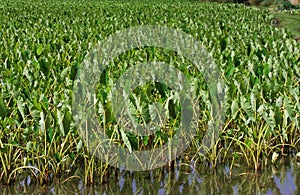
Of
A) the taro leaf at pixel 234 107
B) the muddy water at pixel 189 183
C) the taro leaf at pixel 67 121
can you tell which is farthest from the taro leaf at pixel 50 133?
the taro leaf at pixel 234 107

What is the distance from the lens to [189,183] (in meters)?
5.56

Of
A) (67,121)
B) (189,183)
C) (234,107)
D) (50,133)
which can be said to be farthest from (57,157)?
(234,107)

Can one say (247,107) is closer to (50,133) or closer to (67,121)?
(67,121)

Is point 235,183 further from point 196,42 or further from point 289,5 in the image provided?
point 289,5

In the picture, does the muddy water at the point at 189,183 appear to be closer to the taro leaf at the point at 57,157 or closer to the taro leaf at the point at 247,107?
the taro leaf at the point at 57,157

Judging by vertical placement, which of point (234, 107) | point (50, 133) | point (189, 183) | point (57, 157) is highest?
point (234, 107)

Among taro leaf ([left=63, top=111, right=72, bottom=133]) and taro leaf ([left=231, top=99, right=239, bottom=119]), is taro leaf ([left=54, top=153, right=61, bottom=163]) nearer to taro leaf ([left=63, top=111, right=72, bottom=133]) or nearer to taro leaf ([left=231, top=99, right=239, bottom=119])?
taro leaf ([left=63, top=111, right=72, bottom=133])

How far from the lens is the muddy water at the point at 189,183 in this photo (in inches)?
211

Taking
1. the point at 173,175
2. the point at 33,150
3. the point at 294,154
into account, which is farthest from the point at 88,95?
the point at 294,154

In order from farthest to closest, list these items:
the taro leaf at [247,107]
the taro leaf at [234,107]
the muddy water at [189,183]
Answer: the taro leaf at [234,107] → the taro leaf at [247,107] → the muddy water at [189,183]

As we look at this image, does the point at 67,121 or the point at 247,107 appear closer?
the point at 67,121

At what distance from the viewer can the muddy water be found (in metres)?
5.36

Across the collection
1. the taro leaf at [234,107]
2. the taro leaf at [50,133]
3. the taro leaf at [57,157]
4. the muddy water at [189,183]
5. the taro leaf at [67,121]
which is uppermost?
the taro leaf at [234,107]

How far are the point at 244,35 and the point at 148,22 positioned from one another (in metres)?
4.93
